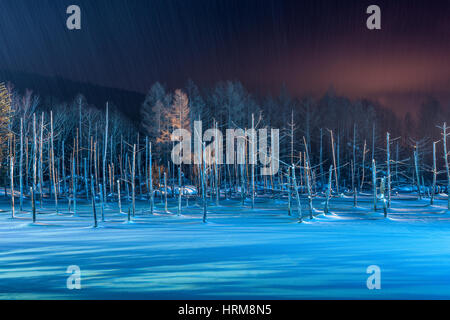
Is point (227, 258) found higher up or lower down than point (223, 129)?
lower down

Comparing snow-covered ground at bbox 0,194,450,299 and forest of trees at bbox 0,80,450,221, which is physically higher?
forest of trees at bbox 0,80,450,221

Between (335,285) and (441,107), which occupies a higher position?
(441,107)

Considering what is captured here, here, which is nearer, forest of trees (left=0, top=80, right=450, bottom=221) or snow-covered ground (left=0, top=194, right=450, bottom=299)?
snow-covered ground (left=0, top=194, right=450, bottom=299)

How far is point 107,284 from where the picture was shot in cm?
657

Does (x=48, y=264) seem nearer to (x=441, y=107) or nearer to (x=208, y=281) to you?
(x=208, y=281)

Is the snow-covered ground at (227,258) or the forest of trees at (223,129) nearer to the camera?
the snow-covered ground at (227,258)

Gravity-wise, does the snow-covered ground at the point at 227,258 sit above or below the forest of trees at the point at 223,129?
below

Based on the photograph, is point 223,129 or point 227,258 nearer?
point 227,258

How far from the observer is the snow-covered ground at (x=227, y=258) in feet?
20.3

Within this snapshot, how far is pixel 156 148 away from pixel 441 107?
41891 millimetres

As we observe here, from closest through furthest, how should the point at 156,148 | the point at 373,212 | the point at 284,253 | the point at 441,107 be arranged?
the point at 284,253
the point at 373,212
the point at 156,148
the point at 441,107

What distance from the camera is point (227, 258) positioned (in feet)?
28.5

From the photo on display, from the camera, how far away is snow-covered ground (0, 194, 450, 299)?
20.3 feet
